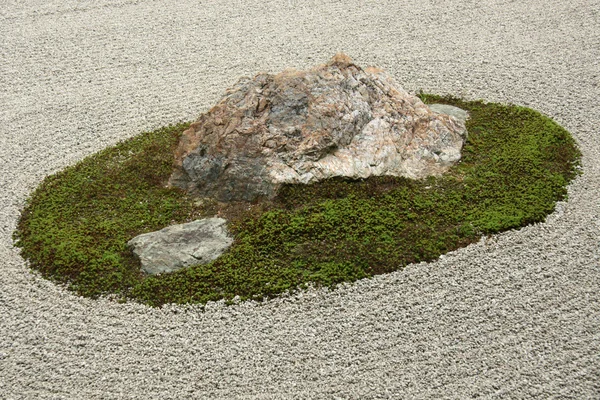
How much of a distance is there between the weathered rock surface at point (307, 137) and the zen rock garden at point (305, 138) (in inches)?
0.7

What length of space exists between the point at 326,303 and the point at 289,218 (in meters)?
2.01

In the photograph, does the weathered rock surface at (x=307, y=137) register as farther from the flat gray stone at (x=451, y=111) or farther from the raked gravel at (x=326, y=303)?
the raked gravel at (x=326, y=303)

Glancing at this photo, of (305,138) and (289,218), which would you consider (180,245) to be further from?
(305,138)

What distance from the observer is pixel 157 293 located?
1035 centimetres

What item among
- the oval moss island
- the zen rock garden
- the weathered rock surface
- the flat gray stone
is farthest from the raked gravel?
the weathered rock surface

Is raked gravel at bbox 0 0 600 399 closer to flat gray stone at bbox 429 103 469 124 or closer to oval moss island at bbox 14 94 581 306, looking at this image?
oval moss island at bbox 14 94 581 306

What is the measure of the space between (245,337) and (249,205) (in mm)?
3122

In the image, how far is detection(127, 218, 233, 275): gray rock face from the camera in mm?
10789

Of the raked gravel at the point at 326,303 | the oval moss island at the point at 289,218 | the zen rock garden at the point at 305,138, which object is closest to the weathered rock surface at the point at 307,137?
the zen rock garden at the point at 305,138

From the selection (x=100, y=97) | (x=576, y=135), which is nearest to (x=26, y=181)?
(x=100, y=97)

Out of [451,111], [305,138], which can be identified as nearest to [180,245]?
[305,138]

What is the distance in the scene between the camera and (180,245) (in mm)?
11055

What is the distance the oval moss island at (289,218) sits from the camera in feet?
34.5

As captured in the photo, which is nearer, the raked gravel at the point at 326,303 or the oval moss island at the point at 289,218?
the raked gravel at the point at 326,303
